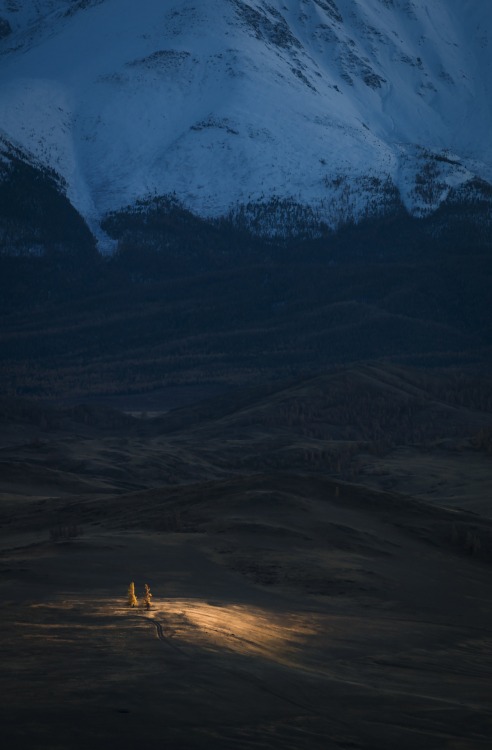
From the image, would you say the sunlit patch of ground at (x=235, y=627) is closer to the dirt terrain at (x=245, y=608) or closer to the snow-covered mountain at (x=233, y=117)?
the dirt terrain at (x=245, y=608)

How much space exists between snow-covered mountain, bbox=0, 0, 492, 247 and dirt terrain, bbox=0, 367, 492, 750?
9514 centimetres

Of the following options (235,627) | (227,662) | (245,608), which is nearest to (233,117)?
(245,608)

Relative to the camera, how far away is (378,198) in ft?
489

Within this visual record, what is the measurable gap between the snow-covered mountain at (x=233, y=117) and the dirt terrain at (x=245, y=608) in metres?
95.1

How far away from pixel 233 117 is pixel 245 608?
451 ft

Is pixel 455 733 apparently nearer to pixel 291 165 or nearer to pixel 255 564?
pixel 255 564

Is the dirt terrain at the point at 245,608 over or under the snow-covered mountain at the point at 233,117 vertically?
over

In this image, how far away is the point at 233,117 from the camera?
153 m

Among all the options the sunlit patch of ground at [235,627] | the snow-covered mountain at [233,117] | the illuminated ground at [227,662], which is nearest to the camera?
the illuminated ground at [227,662]

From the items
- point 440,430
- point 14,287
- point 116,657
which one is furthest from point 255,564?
point 14,287

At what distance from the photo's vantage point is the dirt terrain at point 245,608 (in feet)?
36.3

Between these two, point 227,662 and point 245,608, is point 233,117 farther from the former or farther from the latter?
point 227,662

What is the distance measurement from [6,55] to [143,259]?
51392mm

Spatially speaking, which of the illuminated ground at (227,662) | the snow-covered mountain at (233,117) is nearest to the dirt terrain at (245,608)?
the illuminated ground at (227,662)
